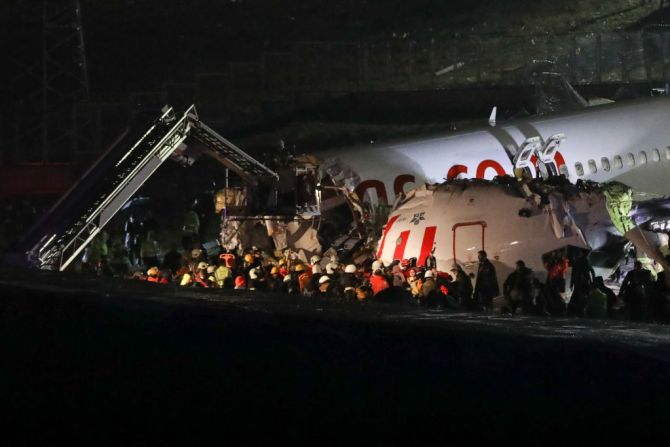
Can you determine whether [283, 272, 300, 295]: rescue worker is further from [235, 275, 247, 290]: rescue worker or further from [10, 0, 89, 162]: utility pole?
[10, 0, 89, 162]: utility pole

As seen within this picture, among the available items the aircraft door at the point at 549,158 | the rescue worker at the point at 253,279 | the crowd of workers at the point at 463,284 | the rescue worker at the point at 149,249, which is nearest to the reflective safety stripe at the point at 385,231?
the crowd of workers at the point at 463,284

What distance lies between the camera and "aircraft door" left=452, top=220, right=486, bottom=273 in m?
19.4

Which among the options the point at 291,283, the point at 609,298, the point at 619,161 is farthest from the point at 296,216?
the point at 619,161

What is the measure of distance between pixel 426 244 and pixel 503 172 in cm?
563

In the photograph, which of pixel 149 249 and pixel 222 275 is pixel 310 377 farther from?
pixel 149 249

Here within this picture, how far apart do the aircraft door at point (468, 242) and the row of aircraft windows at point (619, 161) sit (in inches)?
287

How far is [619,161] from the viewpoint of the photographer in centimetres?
2728

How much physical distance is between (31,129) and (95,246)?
57.1 ft

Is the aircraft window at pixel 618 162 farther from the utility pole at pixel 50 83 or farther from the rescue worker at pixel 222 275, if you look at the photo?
the utility pole at pixel 50 83

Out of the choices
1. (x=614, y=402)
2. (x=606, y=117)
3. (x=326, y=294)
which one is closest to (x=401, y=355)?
(x=614, y=402)

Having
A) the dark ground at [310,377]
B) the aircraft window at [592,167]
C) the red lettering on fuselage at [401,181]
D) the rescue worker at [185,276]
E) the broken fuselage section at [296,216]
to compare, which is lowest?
the dark ground at [310,377]

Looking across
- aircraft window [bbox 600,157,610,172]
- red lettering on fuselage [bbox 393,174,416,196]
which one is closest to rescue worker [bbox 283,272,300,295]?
red lettering on fuselage [bbox 393,174,416,196]

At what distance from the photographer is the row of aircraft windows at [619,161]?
26294mm

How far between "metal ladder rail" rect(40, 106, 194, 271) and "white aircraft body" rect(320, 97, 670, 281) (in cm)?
333
